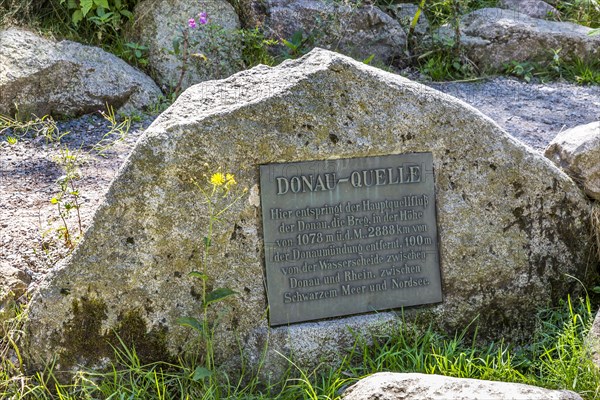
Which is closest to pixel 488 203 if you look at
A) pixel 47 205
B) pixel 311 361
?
pixel 311 361

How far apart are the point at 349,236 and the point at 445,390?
95 cm

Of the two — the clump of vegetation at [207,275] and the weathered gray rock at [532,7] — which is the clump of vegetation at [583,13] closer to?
the weathered gray rock at [532,7]

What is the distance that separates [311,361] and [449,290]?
70 centimetres

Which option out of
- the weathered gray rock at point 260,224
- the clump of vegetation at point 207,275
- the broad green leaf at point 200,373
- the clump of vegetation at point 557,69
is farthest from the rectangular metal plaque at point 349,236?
the clump of vegetation at point 557,69

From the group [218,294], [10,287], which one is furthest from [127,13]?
[218,294]

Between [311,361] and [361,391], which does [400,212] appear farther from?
[361,391]

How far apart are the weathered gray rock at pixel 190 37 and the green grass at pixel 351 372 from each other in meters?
3.32

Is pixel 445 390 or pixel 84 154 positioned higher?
pixel 84 154

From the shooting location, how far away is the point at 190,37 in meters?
5.93

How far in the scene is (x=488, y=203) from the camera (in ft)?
10.6

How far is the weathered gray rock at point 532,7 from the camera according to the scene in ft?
23.6

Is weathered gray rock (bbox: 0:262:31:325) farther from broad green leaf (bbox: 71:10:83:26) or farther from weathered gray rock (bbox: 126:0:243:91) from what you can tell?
broad green leaf (bbox: 71:10:83:26)

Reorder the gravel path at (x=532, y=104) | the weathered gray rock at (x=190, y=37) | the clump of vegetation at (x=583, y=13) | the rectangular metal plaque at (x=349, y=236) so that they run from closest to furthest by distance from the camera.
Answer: the rectangular metal plaque at (x=349, y=236) → the gravel path at (x=532, y=104) → the weathered gray rock at (x=190, y=37) → the clump of vegetation at (x=583, y=13)

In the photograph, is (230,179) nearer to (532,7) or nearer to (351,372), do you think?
(351,372)
